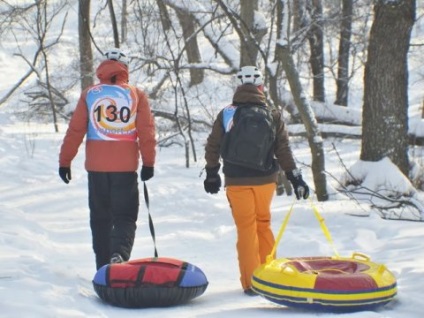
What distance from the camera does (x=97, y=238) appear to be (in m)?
5.89

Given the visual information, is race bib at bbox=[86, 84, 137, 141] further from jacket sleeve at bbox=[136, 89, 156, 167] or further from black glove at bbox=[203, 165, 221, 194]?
black glove at bbox=[203, 165, 221, 194]

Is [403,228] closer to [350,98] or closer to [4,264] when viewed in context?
[4,264]

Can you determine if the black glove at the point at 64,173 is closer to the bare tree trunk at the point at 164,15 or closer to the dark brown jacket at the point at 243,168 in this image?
the dark brown jacket at the point at 243,168

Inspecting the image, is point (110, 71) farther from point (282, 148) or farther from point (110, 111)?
point (282, 148)

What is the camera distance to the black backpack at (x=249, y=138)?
214 inches

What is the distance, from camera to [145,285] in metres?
4.84

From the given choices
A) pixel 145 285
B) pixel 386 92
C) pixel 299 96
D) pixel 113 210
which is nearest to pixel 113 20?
pixel 299 96

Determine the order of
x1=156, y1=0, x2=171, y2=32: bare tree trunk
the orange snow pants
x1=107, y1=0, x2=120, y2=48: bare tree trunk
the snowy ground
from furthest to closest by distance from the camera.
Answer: x1=156, y1=0, x2=171, y2=32: bare tree trunk → x1=107, y1=0, x2=120, y2=48: bare tree trunk → the orange snow pants → the snowy ground

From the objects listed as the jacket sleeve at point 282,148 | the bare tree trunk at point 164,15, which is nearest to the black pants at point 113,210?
the jacket sleeve at point 282,148

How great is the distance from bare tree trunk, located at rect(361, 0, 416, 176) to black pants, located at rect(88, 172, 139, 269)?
5030mm

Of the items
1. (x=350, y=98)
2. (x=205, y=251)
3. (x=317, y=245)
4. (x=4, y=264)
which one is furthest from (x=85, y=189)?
(x=350, y=98)

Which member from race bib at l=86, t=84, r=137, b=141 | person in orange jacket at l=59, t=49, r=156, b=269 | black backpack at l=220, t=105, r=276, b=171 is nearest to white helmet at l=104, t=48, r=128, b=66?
person in orange jacket at l=59, t=49, r=156, b=269

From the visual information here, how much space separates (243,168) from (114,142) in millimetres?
1002

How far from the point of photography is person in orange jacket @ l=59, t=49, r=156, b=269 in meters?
5.72
